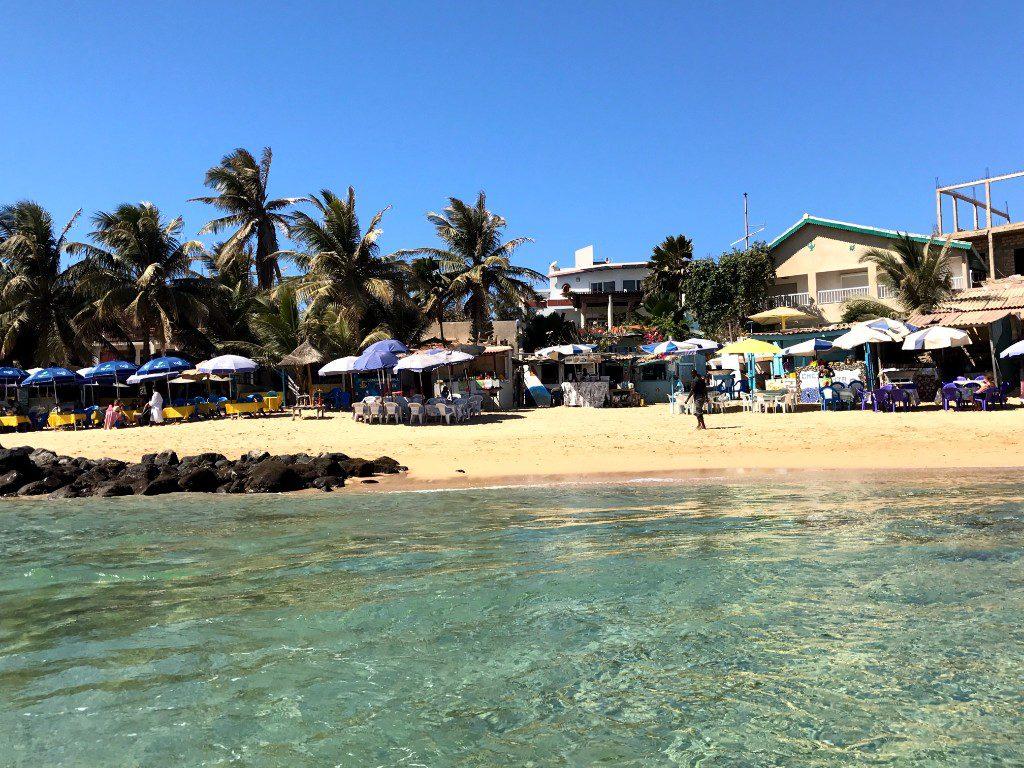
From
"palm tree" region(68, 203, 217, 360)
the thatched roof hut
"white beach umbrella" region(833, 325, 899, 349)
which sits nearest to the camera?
"white beach umbrella" region(833, 325, 899, 349)

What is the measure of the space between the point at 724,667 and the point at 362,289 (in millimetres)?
26270

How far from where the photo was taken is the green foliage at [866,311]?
1216 inches

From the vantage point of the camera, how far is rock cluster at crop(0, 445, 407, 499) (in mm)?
12656

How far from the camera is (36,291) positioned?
99.9ft

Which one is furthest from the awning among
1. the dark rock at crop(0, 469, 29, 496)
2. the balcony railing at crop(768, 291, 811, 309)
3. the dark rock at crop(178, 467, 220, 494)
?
the dark rock at crop(0, 469, 29, 496)

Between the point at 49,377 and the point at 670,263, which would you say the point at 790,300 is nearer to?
the point at 670,263

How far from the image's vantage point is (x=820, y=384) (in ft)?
69.7

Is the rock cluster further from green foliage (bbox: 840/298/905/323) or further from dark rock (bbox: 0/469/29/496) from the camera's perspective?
green foliage (bbox: 840/298/905/323)

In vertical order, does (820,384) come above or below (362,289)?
below

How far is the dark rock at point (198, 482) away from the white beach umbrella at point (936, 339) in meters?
16.3

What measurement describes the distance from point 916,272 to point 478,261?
1742 centimetres

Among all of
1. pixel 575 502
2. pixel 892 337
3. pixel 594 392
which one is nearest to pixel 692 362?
pixel 594 392

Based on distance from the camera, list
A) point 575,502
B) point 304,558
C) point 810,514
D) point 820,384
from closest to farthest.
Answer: point 304,558 < point 810,514 < point 575,502 < point 820,384

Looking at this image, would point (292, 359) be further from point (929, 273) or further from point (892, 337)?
point (929, 273)
